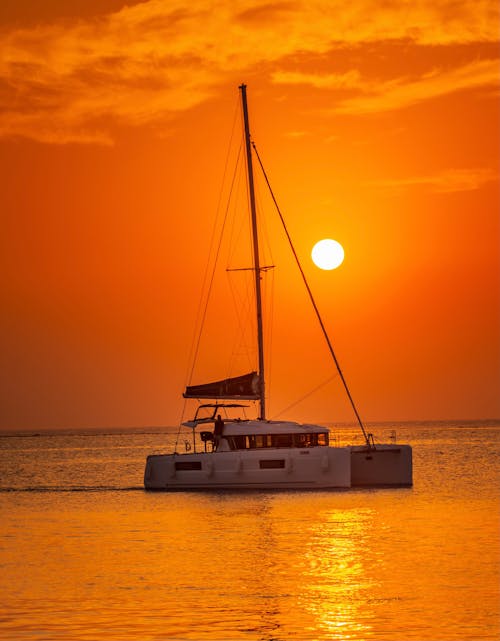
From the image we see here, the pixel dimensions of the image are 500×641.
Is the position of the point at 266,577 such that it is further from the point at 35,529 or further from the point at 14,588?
the point at 35,529

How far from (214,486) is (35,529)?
12809mm

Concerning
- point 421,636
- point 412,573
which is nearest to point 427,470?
point 412,573

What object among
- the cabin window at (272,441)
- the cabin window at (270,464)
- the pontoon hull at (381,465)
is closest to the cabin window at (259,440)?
the cabin window at (272,441)

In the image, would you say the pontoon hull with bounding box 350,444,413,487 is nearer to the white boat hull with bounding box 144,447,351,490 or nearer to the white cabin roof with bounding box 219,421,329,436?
the white boat hull with bounding box 144,447,351,490

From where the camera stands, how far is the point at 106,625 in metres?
22.3

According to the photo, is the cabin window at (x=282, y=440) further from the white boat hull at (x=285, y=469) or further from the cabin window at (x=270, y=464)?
the cabin window at (x=270, y=464)

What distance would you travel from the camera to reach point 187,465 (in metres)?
53.6

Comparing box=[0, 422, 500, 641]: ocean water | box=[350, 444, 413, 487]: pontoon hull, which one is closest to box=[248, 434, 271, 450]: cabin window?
box=[0, 422, 500, 641]: ocean water

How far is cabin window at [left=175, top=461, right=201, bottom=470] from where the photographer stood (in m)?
53.2

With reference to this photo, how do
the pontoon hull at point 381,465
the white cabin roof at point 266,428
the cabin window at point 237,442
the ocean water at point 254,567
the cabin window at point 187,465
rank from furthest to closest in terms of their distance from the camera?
the pontoon hull at point 381,465 → the cabin window at point 187,465 → the cabin window at point 237,442 → the white cabin roof at point 266,428 → the ocean water at point 254,567

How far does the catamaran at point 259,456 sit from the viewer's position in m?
51.6

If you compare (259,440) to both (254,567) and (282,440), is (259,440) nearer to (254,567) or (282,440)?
(282,440)

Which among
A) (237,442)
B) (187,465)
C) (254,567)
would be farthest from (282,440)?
(254,567)

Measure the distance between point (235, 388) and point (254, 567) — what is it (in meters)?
23.5
